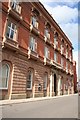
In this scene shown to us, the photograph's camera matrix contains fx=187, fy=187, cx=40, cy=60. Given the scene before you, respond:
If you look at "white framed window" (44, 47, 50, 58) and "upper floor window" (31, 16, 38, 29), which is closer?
"upper floor window" (31, 16, 38, 29)

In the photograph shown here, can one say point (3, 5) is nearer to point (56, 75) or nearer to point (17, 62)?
point (17, 62)

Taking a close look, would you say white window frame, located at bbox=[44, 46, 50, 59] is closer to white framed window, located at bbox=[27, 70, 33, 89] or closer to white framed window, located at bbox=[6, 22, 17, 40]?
white framed window, located at bbox=[27, 70, 33, 89]

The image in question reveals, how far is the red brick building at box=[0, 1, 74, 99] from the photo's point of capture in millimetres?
18109

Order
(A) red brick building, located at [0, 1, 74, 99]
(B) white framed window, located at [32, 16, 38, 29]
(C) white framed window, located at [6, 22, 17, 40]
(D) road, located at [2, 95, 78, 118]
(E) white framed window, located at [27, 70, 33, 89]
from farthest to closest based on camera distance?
(B) white framed window, located at [32, 16, 38, 29] < (E) white framed window, located at [27, 70, 33, 89] < (C) white framed window, located at [6, 22, 17, 40] < (A) red brick building, located at [0, 1, 74, 99] < (D) road, located at [2, 95, 78, 118]

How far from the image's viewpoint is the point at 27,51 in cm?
2172

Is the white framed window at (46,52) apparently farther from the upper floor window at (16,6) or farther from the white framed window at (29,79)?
the upper floor window at (16,6)

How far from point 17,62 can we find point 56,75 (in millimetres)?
14043

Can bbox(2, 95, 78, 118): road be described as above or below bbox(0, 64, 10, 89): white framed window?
below

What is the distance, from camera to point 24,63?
68.2 feet

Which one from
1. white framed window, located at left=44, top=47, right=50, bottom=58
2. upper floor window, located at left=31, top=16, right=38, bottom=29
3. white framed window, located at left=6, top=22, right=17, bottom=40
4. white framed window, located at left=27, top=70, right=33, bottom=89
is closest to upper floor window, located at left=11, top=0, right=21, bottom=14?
white framed window, located at left=6, top=22, right=17, bottom=40

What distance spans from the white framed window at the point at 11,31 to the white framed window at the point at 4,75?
3.11 m

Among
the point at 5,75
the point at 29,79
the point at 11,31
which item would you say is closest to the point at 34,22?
the point at 11,31

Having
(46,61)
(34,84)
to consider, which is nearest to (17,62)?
(34,84)

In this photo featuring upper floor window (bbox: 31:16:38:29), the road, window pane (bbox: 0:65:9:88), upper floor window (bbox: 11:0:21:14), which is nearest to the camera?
the road
